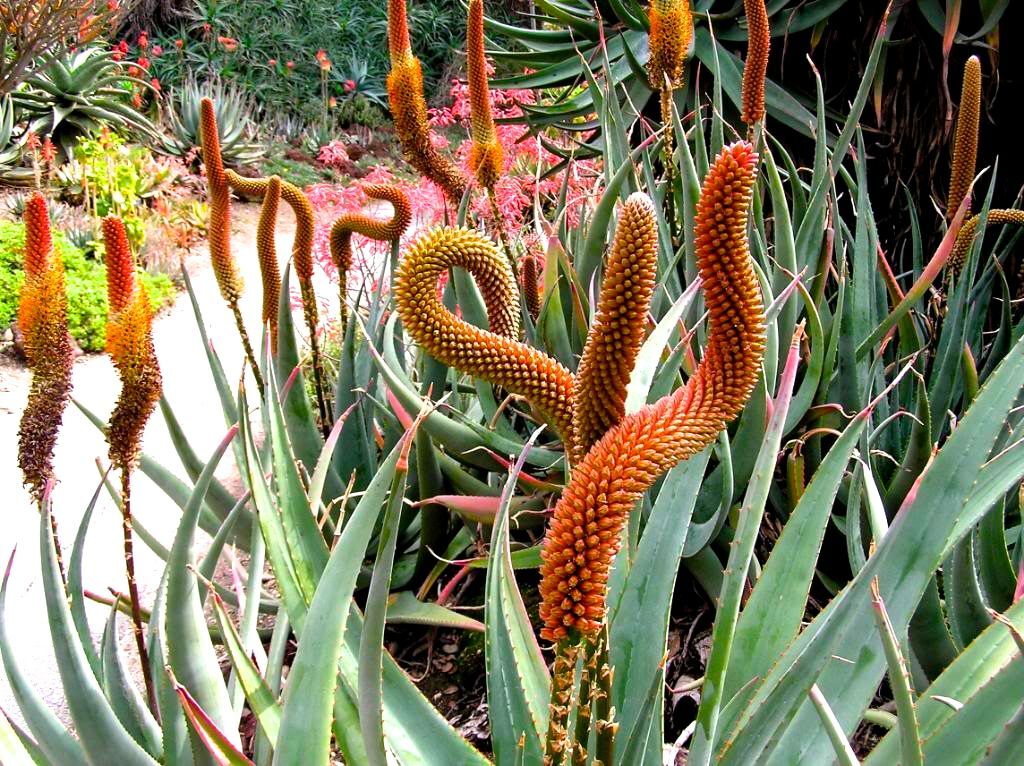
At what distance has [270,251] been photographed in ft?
6.63

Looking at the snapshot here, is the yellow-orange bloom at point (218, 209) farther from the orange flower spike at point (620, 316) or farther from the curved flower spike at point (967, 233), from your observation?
the curved flower spike at point (967, 233)

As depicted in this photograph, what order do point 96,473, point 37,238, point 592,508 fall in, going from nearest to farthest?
point 592,508
point 37,238
point 96,473

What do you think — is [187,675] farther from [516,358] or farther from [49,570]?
[516,358]

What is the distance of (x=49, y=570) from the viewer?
1.18 m

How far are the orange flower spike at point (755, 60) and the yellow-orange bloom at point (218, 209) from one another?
1.07 meters

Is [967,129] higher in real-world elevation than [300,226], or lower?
higher

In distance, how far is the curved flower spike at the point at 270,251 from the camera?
1911 millimetres

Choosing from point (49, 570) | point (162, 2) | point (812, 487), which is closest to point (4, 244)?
point (49, 570)

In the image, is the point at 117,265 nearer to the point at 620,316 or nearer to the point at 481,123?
the point at 620,316

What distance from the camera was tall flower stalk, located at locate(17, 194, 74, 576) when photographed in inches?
44.3

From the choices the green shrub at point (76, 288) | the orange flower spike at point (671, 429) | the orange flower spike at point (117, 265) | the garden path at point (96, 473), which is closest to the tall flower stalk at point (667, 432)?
the orange flower spike at point (671, 429)

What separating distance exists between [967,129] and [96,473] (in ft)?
12.4

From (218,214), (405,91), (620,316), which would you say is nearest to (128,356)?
(620,316)

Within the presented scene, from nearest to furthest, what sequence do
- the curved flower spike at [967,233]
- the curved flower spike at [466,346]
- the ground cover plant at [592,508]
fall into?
the ground cover plant at [592,508], the curved flower spike at [466,346], the curved flower spike at [967,233]
